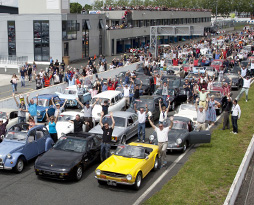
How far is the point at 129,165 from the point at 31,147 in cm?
403

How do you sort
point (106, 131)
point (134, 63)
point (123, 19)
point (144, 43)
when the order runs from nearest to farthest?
point (106, 131) → point (134, 63) → point (123, 19) → point (144, 43)

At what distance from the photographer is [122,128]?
54.3ft

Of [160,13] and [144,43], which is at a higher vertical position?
[160,13]

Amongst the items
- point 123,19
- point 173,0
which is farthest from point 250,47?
point 173,0

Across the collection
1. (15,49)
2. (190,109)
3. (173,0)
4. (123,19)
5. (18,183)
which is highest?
(173,0)

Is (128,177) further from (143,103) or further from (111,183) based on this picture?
(143,103)

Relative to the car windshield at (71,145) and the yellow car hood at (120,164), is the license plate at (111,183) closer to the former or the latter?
the yellow car hood at (120,164)

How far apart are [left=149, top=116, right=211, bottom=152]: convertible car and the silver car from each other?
126 cm

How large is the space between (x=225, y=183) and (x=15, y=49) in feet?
131

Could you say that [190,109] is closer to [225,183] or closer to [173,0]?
[225,183]

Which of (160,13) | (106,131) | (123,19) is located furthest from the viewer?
(160,13)

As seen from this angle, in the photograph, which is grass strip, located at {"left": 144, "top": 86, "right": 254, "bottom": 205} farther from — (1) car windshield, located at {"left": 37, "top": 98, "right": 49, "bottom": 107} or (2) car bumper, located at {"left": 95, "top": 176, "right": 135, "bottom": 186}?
(1) car windshield, located at {"left": 37, "top": 98, "right": 49, "bottom": 107}

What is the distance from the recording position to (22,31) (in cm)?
4619

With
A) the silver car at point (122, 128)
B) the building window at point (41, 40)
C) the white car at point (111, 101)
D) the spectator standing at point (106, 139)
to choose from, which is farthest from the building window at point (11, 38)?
the spectator standing at point (106, 139)
